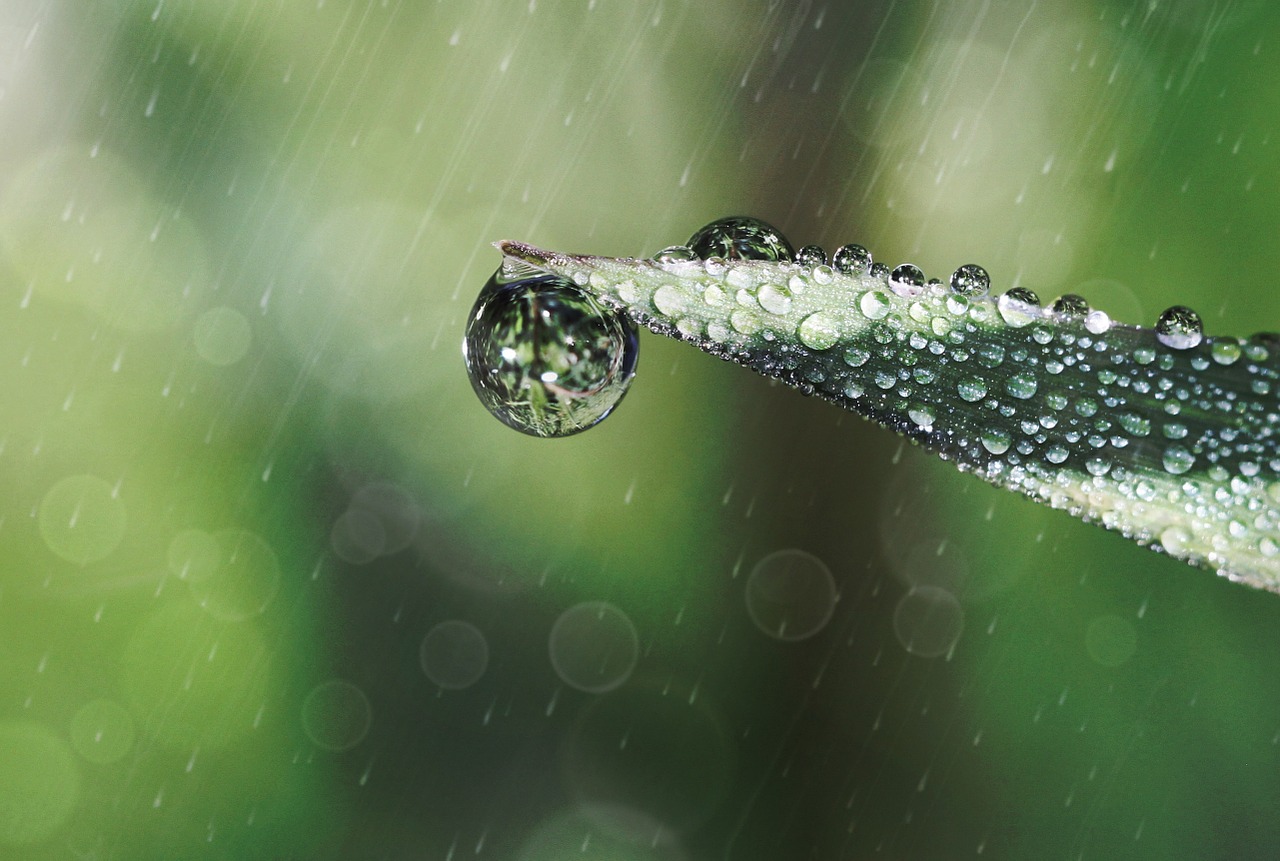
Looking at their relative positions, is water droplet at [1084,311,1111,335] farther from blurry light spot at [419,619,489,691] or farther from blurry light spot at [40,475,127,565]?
blurry light spot at [40,475,127,565]

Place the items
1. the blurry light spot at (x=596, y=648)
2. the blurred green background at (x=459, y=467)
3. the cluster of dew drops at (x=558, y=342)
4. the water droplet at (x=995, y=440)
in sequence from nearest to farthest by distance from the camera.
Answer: the water droplet at (x=995, y=440) < the cluster of dew drops at (x=558, y=342) < the blurred green background at (x=459, y=467) < the blurry light spot at (x=596, y=648)

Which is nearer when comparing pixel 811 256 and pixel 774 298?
pixel 774 298

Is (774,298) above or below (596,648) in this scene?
above

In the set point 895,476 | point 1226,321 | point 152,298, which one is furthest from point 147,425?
point 1226,321

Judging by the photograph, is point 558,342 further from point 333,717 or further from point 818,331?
point 333,717

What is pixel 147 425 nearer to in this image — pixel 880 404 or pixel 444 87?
pixel 444 87

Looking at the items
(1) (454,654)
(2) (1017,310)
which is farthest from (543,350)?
(1) (454,654)

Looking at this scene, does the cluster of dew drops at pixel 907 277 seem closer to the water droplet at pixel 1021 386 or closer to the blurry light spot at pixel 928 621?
the water droplet at pixel 1021 386

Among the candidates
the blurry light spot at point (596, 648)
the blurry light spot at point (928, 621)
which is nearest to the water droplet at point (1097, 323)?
the blurry light spot at point (928, 621)
